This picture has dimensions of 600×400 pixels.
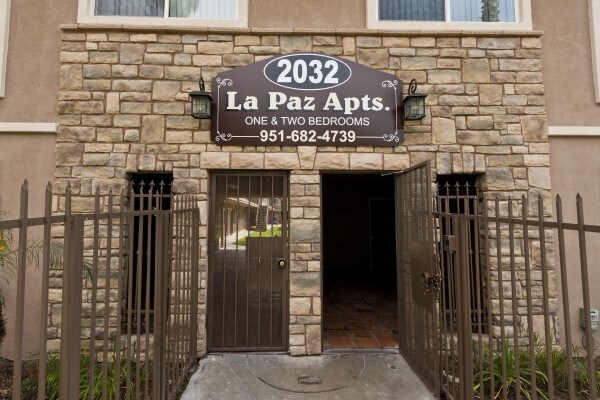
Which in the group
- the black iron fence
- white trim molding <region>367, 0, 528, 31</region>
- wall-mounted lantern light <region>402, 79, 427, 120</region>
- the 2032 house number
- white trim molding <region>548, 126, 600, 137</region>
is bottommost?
the black iron fence

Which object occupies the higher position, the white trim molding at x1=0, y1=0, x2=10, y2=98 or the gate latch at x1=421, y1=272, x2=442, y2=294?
the white trim molding at x1=0, y1=0, x2=10, y2=98

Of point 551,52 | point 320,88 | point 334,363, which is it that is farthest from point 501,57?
point 334,363

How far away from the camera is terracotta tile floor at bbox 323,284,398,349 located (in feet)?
14.9

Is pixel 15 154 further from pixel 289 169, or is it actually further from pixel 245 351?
pixel 245 351

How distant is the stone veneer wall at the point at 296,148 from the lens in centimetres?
425

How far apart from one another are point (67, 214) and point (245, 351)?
3.03 m

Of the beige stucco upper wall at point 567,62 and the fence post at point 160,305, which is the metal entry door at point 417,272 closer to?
the beige stucco upper wall at point 567,62

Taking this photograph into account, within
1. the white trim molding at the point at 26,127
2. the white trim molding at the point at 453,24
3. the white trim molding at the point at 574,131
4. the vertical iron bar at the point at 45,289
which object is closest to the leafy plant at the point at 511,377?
the white trim molding at the point at 574,131

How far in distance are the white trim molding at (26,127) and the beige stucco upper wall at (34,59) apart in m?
0.08

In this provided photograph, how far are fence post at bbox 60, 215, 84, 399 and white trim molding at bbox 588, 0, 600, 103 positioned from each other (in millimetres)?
5786

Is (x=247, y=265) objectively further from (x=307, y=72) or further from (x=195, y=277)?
(x=307, y=72)

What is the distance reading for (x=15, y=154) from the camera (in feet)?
14.0

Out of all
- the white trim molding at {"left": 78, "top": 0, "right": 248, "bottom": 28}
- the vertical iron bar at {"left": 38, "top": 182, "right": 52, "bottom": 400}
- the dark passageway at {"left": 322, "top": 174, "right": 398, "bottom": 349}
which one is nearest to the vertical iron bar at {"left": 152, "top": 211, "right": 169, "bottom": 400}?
the vertical iron bar at {"left": 38, "top": 182, "right": 52, "bottom": 400}

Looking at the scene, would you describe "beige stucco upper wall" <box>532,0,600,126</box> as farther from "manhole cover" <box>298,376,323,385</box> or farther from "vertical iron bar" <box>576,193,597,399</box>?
"manhole cover" <box>298,376,323,385</box>
